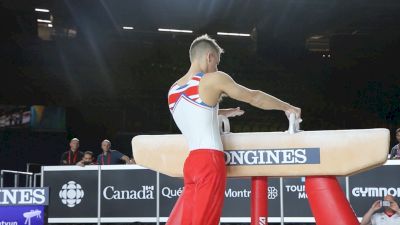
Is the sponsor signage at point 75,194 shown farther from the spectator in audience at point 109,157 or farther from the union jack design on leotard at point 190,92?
the union jack design on leotard at point 190,92

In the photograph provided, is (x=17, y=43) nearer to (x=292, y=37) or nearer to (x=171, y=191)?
(x=292, y=37)

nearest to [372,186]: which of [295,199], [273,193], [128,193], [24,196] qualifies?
[295,199]

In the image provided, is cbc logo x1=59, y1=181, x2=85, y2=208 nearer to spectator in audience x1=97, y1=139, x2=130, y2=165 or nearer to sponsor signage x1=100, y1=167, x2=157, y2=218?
sponsor signage x1=100, y1=167, x2=157, y2=218

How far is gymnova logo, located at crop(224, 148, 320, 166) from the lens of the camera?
3801 mm

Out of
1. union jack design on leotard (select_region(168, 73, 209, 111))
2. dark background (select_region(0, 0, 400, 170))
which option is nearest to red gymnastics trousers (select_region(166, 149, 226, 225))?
union jack design on leotard (select_region(168, 73, 209, 111))

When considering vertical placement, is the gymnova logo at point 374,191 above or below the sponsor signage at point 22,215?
above

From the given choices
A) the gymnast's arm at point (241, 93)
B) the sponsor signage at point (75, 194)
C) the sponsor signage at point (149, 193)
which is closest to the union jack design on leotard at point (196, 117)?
the gymnast's arm at point (241, 93)

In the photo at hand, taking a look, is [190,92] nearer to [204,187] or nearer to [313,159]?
[204,187]

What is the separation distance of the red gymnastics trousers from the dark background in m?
12.9

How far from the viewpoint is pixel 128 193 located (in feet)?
28.4

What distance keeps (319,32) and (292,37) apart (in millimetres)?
846

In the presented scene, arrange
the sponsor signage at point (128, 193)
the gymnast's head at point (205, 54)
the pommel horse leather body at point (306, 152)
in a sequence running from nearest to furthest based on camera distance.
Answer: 1. the gymnast's head at point (205, 54)
2. the pommel horse leather body at point (306, 152)
3. the sponsor signage at point (128, 193)

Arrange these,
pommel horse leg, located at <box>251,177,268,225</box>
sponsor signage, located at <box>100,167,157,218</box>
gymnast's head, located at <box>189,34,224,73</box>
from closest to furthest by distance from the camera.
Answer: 1. gymnast's head, located at <box>189,34,224,73</box>
2. pommel horse leg, located at <box>251,177,268,225</box>
3. sponsor signage, located at <box>100,167,157,218</box>

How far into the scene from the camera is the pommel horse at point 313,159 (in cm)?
371
